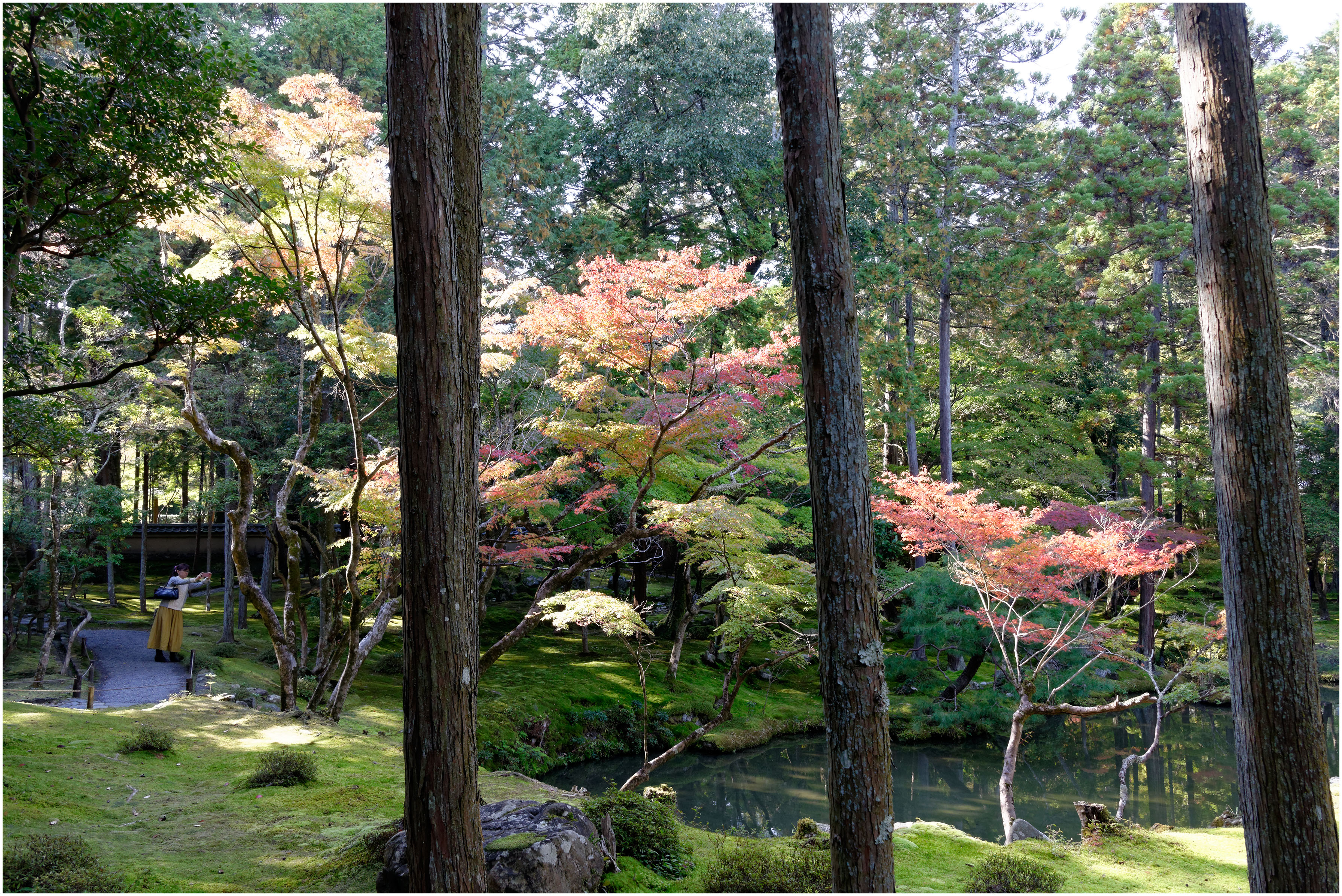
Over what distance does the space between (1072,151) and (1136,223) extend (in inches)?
67.9

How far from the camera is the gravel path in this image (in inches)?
331

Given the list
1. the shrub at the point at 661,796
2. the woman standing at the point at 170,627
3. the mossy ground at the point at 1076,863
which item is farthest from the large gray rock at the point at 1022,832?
the woman standing at the point at 170,627

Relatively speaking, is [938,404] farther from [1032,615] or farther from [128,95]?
[128,95]

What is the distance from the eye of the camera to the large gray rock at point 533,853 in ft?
10.9

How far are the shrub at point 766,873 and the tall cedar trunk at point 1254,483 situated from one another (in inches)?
87.2

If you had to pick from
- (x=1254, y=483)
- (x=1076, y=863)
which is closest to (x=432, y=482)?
(x=1254, y=483)

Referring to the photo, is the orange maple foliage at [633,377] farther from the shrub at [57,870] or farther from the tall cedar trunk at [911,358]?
the tall cedar trunk at [911,358]

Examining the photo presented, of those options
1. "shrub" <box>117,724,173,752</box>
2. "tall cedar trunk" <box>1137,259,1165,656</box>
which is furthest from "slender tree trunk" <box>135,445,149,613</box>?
"tall cedar trunk" <box>1137,259,1165,656</box>

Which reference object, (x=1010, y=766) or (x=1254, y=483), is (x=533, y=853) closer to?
(x=1254, y=483)

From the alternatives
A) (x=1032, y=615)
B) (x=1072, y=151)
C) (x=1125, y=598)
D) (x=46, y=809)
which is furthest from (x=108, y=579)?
(x=1072, y=151)

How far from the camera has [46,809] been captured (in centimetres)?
436

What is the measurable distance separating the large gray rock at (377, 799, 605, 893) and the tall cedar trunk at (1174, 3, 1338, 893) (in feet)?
8.56

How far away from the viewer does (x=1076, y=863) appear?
5.23m

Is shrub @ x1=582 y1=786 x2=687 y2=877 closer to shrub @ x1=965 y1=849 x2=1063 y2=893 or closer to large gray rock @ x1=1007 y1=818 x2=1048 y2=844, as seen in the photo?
shrub @ x1=965 y1=849 x2=1063 y2=893
